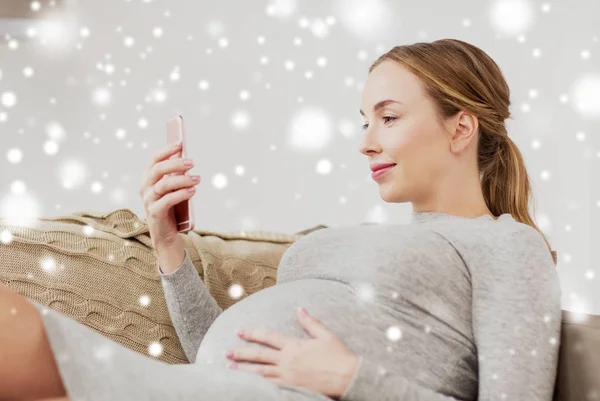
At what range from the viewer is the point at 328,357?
0.87 m

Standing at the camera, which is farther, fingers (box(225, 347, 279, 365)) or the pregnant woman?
fingers (box(225, 347, 279, 365))

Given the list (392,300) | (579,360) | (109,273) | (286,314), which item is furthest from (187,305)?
(579,360)

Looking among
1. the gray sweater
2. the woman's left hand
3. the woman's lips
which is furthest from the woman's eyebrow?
the woman's left hand

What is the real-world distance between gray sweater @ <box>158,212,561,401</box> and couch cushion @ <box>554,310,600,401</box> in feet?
0.12

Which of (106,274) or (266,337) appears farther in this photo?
(106,274)

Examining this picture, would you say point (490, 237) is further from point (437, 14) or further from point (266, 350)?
point (437, 14)

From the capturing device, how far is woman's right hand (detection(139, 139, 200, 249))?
113 centimetres

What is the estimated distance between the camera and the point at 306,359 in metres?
0.87

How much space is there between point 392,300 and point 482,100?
0.47 m

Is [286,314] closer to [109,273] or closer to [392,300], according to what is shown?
[392,300]

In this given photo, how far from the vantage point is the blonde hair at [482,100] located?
1197mm

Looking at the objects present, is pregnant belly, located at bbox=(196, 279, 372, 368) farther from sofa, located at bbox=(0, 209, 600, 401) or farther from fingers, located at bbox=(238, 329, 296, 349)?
sofa, located at bbox=(0, 209, 600, 401)

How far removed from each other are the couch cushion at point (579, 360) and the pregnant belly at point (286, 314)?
0.31 meters

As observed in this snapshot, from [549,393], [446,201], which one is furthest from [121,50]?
[549,393]
